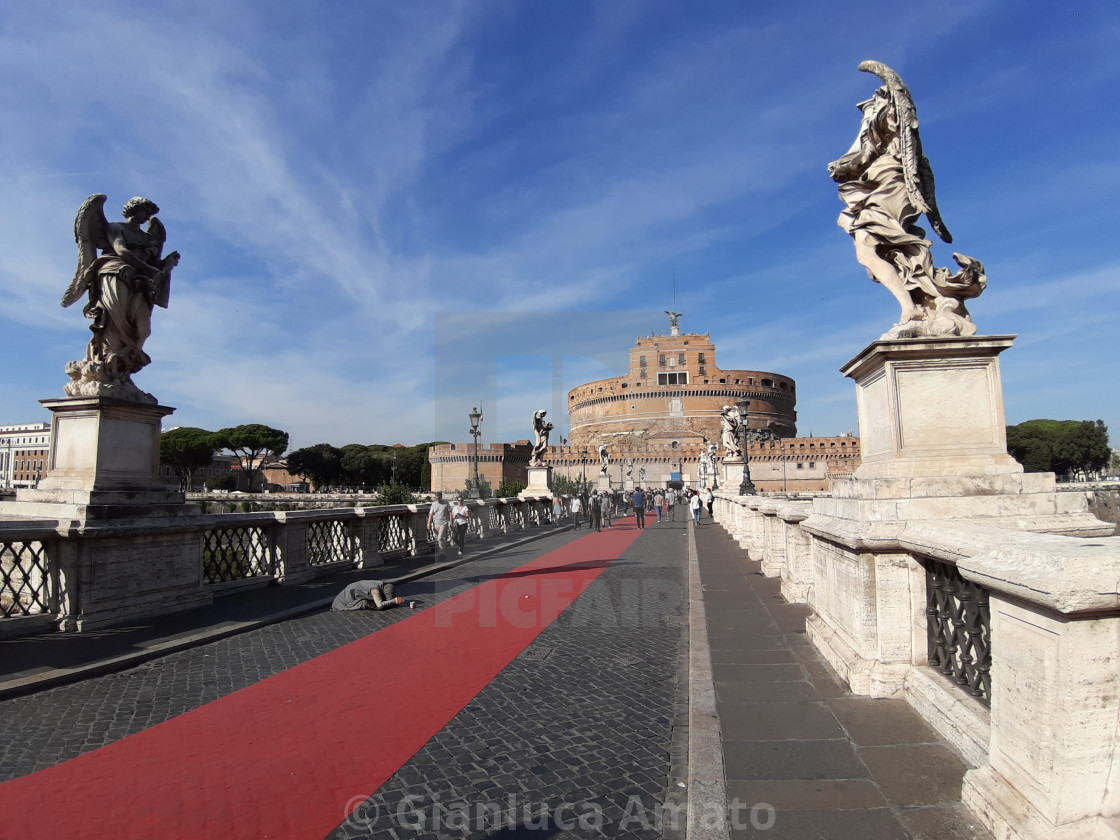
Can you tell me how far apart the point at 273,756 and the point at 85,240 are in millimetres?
5747

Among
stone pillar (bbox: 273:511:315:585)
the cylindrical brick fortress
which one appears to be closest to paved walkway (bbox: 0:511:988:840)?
stone pillar (bbox: 273:511:315:585)

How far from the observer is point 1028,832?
1896 mm

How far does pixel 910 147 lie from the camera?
163 inches

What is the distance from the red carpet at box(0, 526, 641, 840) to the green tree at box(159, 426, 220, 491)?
8430cm

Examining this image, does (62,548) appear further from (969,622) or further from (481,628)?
(969,622)

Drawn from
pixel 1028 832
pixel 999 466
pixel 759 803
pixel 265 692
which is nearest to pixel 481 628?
pixel 265 692

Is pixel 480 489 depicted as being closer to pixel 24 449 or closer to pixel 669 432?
pixel 669 432

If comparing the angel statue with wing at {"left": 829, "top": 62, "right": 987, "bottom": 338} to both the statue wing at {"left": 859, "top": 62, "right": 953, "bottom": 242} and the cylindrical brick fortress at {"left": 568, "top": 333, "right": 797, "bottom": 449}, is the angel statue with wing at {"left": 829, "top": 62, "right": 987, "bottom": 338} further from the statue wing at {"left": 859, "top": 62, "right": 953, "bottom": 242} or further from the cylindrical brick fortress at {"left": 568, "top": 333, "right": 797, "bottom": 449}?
the cylindrical brick fortress at {"left": 568, "top": 333, "right": 797, "bottom": 449}

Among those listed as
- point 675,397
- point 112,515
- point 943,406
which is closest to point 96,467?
point 112,515

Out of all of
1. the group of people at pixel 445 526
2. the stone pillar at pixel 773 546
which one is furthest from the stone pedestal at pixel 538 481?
the stone pillar at pixel 773 546

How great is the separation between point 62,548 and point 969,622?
22.0ft

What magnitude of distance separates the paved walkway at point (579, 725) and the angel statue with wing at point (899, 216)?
2.27 metres

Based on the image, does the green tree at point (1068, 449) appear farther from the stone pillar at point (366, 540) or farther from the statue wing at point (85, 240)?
the statue wing at point (85, 240)

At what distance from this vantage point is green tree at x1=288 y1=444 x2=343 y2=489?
3381 inches
